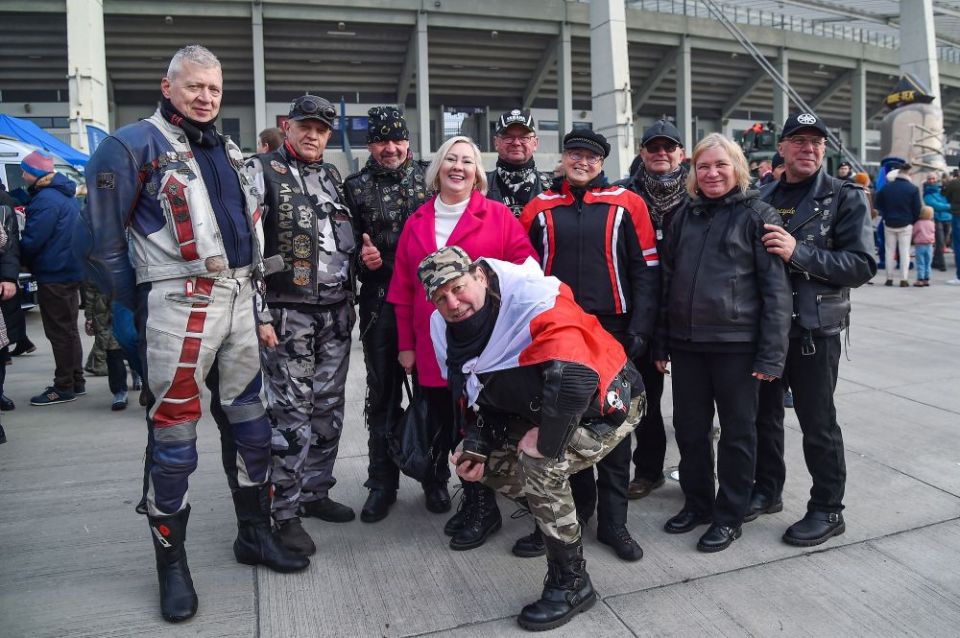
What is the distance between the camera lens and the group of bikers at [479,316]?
264cm

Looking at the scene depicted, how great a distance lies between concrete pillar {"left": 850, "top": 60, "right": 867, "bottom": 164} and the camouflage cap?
3744 cm

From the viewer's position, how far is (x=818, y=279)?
10.2ft

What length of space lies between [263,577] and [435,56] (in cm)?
2794

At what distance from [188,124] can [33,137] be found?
10.6m

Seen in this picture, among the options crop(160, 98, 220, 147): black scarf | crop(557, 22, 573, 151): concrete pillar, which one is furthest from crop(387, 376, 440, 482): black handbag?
crop(557, 22, 573, 151): concrete pillar

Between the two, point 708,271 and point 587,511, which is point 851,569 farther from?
point 708,271

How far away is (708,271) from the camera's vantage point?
10.2 ft

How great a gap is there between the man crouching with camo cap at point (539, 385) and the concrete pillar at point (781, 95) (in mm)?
32717

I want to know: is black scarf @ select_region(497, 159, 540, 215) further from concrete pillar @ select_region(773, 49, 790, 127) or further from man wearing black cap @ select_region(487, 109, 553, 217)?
concrete pillar @ select_region(773, 49, 790, 127)

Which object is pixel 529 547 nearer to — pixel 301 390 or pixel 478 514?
pixel 478 514

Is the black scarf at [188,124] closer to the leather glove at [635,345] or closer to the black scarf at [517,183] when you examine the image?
the black scarf at [517,183]

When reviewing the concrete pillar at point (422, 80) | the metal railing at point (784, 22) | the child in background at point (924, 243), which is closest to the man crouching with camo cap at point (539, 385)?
the child in background at point (924, 243)

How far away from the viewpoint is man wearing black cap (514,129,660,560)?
10.8ft


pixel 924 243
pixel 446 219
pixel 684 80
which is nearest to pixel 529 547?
pixel 446 219
